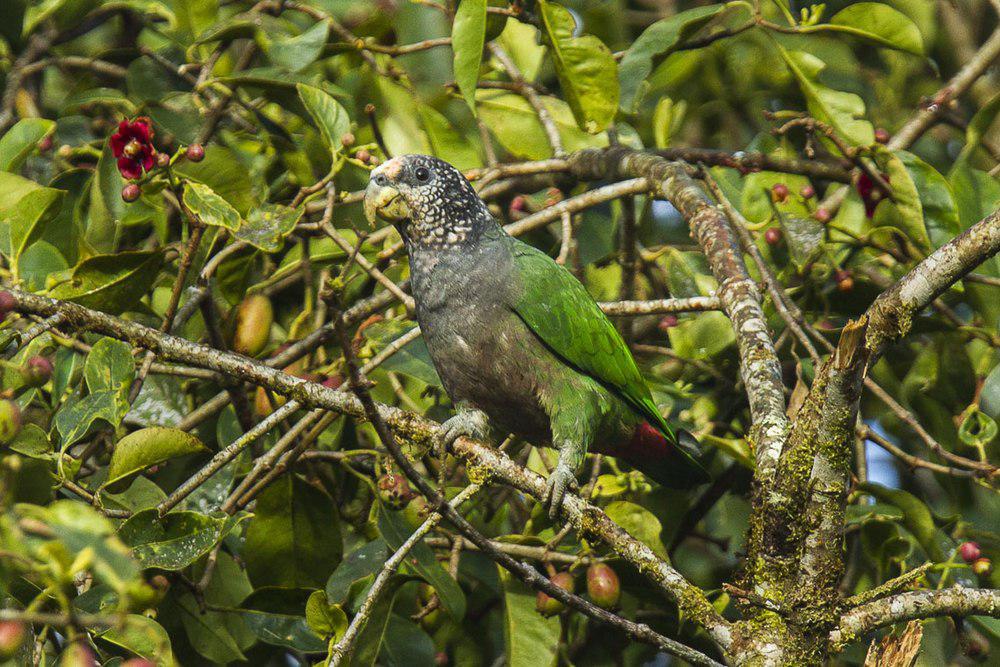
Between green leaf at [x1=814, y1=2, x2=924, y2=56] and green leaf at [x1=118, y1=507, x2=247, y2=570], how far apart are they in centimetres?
271

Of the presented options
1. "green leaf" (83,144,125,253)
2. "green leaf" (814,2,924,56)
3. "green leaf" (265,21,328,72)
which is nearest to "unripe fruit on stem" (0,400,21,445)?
"green leaf" (83,144,125,253)

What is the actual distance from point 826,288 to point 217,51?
2472mm

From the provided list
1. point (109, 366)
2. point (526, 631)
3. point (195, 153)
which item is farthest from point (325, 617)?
point (195, 153)

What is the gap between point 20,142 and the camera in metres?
3.19

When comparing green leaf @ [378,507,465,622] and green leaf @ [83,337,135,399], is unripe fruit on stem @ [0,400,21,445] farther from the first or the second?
green leaf @ [378,507,465,622]

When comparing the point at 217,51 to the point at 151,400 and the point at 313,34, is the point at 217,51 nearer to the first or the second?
the point at 313,34

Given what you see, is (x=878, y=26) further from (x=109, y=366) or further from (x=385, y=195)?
(x=109, y=366)

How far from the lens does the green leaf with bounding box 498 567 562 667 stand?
9.65 feet

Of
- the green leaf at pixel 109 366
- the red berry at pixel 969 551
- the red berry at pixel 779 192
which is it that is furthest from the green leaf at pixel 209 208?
the red berry at pixel 969 551

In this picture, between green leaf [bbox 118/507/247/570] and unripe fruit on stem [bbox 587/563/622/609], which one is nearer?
green leaf [bbox 118/507/247/570]

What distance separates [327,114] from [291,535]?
137cm

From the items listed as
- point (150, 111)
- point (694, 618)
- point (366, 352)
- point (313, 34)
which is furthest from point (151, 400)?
point (694, 618)

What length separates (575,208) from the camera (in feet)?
11.6

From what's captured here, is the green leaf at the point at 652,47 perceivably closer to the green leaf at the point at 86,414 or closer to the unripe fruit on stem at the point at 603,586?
the unripe fruit on stem at the point at 603,586
